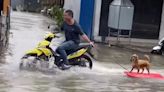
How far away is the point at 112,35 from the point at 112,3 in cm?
137

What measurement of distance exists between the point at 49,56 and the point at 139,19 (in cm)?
869

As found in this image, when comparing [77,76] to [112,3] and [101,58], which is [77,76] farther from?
[112,3]

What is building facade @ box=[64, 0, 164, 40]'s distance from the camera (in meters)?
19.6

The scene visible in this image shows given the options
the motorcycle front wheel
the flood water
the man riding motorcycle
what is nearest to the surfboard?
the flood water

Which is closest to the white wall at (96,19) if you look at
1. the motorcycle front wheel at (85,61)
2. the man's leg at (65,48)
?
the motorcycle front wheel at (85,61)

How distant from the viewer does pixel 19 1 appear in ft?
157

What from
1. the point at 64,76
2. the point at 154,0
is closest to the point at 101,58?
the point at 64,76

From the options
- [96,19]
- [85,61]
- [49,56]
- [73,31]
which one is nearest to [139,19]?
[96,19]

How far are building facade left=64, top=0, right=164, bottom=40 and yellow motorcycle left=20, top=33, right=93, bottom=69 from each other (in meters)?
6.96

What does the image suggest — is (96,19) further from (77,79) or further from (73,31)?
(77,79)

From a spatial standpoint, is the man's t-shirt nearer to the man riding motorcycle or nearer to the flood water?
the man riding motorcycle

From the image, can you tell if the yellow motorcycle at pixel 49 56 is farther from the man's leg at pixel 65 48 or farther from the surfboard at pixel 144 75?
the surfboard at pixel 144 75

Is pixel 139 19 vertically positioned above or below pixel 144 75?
above

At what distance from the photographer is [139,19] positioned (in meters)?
20.1
